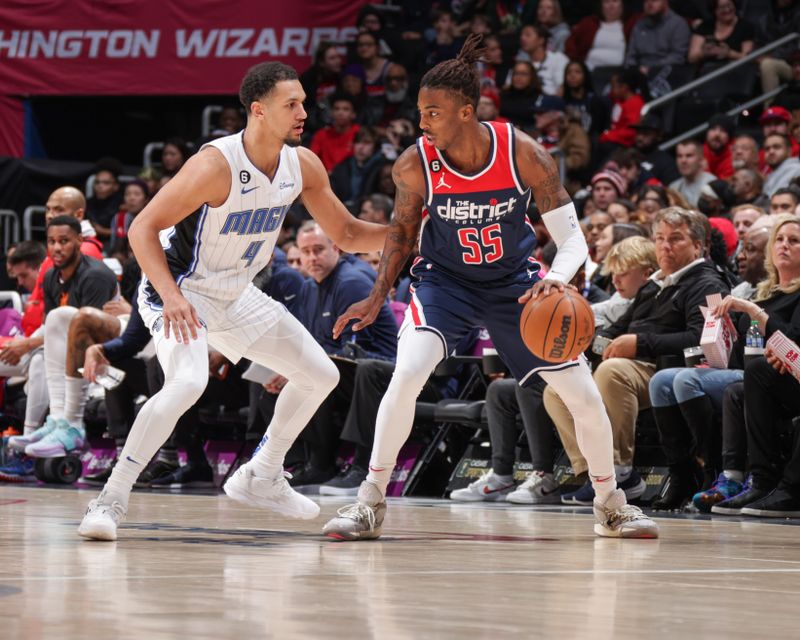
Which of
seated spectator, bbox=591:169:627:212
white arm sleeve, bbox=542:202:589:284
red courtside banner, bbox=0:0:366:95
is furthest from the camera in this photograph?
red courtside banner, bbox=0:0:366:95

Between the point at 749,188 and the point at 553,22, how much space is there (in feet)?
18.0

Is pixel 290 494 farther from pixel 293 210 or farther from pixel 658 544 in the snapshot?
pixel 293 210

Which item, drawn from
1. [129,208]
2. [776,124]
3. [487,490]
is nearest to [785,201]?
[487,490]

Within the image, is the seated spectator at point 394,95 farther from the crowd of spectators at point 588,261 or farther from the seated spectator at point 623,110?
the seated spectator at point 623,110

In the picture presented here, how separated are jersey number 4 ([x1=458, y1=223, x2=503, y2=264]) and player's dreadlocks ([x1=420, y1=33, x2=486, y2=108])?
492mm

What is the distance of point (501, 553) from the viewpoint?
494 cm

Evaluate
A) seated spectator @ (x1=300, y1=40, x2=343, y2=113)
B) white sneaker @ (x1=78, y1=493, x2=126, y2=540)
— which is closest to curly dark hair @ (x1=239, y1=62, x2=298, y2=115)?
white sneaker @ (x1=78, y1=493, x2=126, y2=540)

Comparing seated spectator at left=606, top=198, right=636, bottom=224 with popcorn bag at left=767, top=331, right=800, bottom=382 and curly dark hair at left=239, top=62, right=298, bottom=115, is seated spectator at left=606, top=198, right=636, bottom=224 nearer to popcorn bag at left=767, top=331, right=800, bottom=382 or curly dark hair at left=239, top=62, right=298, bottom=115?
popcorn bag at left=767, top=331, right=800, bottom=382

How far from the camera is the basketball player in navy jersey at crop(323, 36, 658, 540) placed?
5.39 meters

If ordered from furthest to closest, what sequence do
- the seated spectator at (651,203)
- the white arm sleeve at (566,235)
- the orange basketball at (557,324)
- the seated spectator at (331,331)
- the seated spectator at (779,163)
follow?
the seated spectator at (779,163), the seated spectator at (651,203), the seated spectator at (331,331), the white arm sleeve at (566,235), the orange basketball at (557,324)

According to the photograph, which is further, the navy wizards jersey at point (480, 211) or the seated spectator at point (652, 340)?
the seated spectator at point (652, 340)

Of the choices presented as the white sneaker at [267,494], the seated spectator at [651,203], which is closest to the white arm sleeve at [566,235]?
the white sneaker at [267,494]

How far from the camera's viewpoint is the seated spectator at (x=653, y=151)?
11983 mm

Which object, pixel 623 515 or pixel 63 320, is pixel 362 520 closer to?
pixel 623 515
